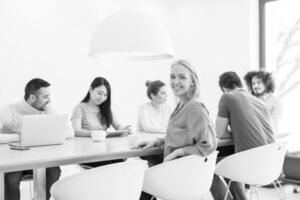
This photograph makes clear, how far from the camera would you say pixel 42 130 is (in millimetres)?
2445

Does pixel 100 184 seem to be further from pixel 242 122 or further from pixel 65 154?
pixel 242 122

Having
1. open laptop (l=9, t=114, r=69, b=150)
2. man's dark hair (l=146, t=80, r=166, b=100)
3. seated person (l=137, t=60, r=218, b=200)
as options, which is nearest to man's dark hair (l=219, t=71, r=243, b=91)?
seated person (l=137, t=60, r=218, b=200)

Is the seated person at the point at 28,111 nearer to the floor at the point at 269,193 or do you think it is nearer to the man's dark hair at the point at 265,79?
the floor at the point at 269,193

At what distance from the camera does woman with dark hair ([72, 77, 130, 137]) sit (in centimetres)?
339

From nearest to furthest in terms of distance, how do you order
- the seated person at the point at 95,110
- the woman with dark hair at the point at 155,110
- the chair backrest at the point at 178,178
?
the chair backrest at the point at 178,178, the seated person at the point at 95,110, the woman with dark hair at the point at 155,110

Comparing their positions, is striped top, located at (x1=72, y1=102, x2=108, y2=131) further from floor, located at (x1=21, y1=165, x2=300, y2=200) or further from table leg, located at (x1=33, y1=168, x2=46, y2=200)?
floor, located at (x1=21, y1=165, x2=300, y2=200)

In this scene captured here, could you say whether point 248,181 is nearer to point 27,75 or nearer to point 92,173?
point 92,173

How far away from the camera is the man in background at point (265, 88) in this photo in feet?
13.5

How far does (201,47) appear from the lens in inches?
219

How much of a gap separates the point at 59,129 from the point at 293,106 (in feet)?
11.0

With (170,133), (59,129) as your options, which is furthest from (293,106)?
(59,129)

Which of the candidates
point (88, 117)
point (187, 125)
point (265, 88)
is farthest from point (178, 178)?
point (265, 88)

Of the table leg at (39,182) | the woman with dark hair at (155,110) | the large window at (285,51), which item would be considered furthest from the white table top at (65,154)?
the large window at (285,51)

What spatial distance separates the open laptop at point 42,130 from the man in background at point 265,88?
2288mm
